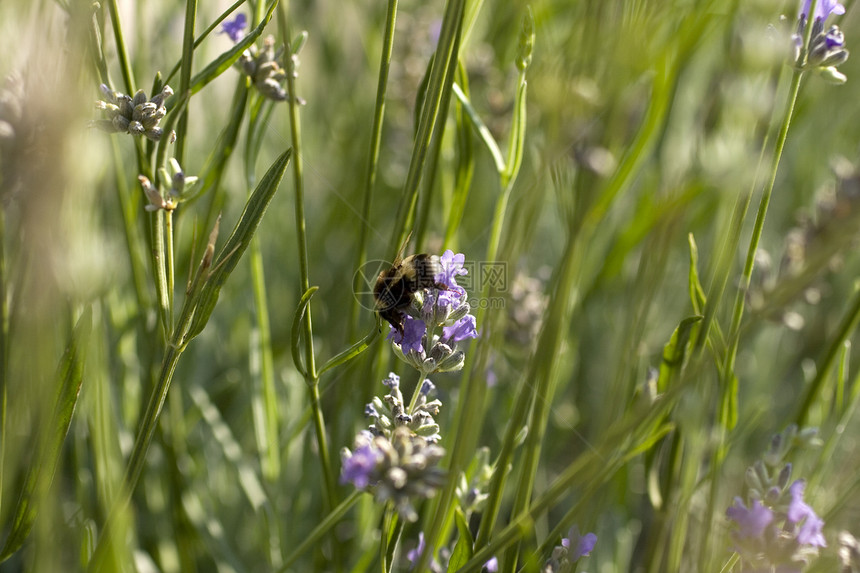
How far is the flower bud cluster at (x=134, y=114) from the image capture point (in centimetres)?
71

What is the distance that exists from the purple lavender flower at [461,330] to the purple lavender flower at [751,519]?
32 centimetres

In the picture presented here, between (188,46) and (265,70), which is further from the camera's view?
(265,70)

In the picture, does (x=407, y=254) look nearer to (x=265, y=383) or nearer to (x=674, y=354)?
(x=265, y=383)

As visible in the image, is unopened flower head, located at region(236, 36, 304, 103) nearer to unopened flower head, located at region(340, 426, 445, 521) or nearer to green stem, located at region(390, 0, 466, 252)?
green stem, located at region(390, 0, 466, 252)

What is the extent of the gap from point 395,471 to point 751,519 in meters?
0.39

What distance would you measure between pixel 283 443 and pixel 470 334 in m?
0.57

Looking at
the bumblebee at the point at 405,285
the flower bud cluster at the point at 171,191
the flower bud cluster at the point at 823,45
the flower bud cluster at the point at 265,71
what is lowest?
the bumblebee at the point at 405,285

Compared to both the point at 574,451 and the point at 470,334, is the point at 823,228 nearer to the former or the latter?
the point at 574,451

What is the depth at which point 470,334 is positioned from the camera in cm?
79

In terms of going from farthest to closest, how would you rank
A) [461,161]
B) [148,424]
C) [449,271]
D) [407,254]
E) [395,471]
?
[407,254] < [461,161] < [449,271] < [148,424] < [395,471]

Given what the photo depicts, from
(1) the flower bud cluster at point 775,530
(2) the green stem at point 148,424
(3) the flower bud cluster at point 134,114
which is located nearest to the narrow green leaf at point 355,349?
(2) the green stem at point 148,424

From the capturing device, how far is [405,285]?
798 mm

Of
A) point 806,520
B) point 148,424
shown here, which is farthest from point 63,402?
point 806,520

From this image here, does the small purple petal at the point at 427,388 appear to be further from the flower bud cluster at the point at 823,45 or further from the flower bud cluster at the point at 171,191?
the flower bud cluster at the point at 823,45
